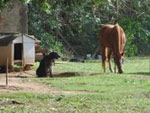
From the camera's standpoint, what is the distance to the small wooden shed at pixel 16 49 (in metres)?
21.1

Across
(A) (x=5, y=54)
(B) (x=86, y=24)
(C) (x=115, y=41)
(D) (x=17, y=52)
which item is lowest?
(A) (x=5, y=54)

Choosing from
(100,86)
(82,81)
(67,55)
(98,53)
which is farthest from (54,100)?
(98,53)

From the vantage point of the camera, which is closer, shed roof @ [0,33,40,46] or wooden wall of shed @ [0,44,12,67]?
wooden wall of shed @ [0,44,12,67]

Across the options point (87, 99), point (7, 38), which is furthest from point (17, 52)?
point (87, 99)

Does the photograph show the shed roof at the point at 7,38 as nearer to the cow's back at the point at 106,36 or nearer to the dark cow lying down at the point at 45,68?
the dark cow lying down at the point at 45,68

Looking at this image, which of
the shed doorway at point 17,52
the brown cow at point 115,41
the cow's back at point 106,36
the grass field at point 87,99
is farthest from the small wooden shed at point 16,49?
the grass field at point 87,99

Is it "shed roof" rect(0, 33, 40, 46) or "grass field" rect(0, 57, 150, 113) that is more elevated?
"shed roof" rect(0, 33, 40, 46)

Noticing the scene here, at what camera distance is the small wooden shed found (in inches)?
831

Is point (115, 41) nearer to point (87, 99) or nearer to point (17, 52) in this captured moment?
point (17, 52)

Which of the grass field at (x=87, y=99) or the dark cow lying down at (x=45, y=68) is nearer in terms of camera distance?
the grass field at (x=87, y=99)

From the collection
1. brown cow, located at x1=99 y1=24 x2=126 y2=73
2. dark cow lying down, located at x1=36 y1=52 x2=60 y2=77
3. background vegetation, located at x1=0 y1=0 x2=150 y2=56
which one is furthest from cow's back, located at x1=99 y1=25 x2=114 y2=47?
background vegetation, located at x1=0 y1=0 x2=150 y2=56

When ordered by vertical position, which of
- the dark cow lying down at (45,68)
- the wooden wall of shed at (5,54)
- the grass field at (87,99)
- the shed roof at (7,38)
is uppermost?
the shed roof at (7,38)

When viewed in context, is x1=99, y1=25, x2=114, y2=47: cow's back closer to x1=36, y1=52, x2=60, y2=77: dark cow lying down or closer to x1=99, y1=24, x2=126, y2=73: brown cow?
x1=99, y1=24, x2=126, y2=73: brown cow

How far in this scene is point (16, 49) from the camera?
2256 centimetres
